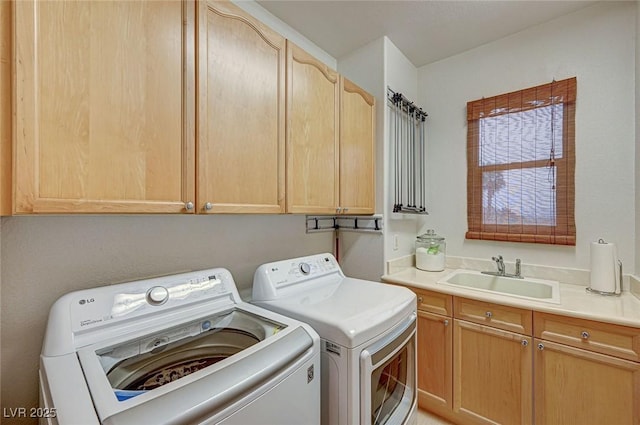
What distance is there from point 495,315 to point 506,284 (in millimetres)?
593

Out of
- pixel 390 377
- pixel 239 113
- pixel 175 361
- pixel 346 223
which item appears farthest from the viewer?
pixel 346 223

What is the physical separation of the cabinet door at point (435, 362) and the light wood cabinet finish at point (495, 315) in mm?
122

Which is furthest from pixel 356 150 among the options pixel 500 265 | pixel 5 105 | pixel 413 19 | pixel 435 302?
pixel 5 105

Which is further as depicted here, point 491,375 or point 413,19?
point 413,19

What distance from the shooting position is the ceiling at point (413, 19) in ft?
6.00

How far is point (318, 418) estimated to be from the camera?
105 centimetres

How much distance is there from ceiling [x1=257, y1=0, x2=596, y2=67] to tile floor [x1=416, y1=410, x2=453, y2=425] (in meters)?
2.75

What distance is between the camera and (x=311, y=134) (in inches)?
62.7

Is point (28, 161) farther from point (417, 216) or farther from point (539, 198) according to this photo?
point (539, 198)

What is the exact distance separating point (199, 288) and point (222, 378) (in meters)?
0.54

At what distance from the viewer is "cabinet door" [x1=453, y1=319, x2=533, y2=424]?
1.56 metres

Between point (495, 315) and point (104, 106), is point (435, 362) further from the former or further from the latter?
point (104, 106)

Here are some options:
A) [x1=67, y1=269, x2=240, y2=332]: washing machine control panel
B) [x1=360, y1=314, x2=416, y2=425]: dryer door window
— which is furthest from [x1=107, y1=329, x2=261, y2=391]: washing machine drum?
[x1=360, y1=314, x2=416, y2=425]: dryer door window

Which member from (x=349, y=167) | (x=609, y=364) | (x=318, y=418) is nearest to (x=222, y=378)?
(x=318, y=418)
